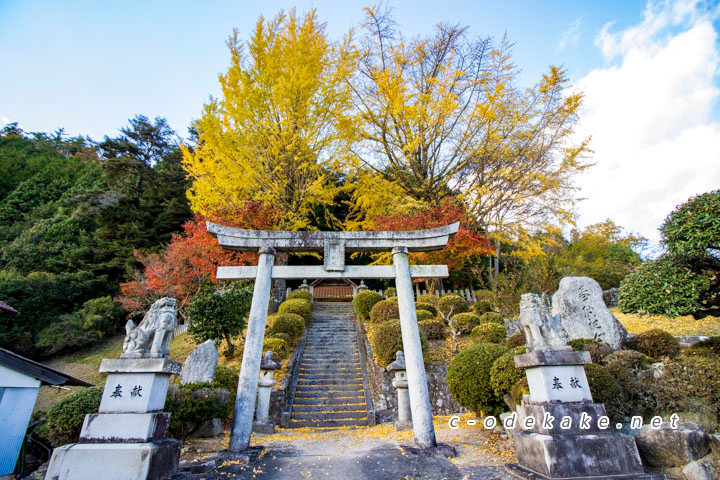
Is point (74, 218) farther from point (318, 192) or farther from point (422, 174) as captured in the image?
point (422, 174)

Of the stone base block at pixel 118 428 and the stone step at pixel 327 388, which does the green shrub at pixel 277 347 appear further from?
the stone base block at pixel 118 428

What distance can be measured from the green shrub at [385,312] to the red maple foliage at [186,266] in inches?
193

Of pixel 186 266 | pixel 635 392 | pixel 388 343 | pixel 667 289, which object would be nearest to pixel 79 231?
pixel 186 266

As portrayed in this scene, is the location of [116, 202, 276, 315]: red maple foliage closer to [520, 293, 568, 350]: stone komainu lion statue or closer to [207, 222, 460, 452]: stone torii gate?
[207, 222, 460, 452]: stone torii gate

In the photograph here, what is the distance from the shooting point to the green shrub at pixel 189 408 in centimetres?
576

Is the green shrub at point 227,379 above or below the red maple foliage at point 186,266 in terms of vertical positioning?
below

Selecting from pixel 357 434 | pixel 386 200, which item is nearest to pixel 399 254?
pixel 357 434

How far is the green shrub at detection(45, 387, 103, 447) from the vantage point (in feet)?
17.1

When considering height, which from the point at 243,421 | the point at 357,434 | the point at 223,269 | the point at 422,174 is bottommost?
the point at 357,434

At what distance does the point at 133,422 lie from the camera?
3621 mm

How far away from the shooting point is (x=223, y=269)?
5.45 m

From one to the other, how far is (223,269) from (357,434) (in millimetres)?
4337

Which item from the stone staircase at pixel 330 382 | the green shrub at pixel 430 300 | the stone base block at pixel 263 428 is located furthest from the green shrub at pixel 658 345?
the stone base block at pixel 263 428

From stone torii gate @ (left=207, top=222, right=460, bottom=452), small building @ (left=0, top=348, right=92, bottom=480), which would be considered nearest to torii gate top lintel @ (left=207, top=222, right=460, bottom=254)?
stone torii gate @ (left=207, top=222, right=460, bottom=452)
